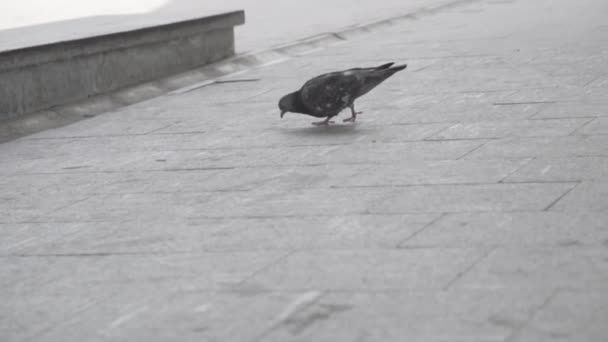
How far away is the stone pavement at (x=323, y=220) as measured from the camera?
478 centimetres

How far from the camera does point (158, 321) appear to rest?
193 inches

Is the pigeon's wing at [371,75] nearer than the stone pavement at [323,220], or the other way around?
the stone pavement at [323,220]

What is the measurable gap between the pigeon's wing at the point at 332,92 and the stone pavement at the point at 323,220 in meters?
0.25

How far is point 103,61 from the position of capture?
476 inches

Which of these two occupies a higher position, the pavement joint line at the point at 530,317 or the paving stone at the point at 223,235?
the pavement joint line at the point at 530,317

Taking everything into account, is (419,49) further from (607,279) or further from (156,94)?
(607,279)

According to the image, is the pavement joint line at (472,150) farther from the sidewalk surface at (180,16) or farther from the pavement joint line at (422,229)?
the sidewalk surface at (180,16)

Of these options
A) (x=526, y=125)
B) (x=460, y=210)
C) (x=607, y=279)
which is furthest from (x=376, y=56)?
(x=607, y=279)

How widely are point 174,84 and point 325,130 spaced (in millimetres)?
4291

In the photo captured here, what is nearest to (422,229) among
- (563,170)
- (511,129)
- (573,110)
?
(563,170)

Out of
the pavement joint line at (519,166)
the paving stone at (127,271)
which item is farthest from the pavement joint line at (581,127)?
the paving stone at (127,271)

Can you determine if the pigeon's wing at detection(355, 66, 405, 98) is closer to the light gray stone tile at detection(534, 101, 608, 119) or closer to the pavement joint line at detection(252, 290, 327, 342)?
the light gray stone tile at detection(534, 101, 608, 119)

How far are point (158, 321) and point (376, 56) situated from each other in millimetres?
10286

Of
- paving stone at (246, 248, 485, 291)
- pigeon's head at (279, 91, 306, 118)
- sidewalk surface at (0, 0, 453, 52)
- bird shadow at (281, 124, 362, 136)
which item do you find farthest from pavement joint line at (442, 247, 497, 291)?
sidewalk surface at (0, 0, 453, 52)
